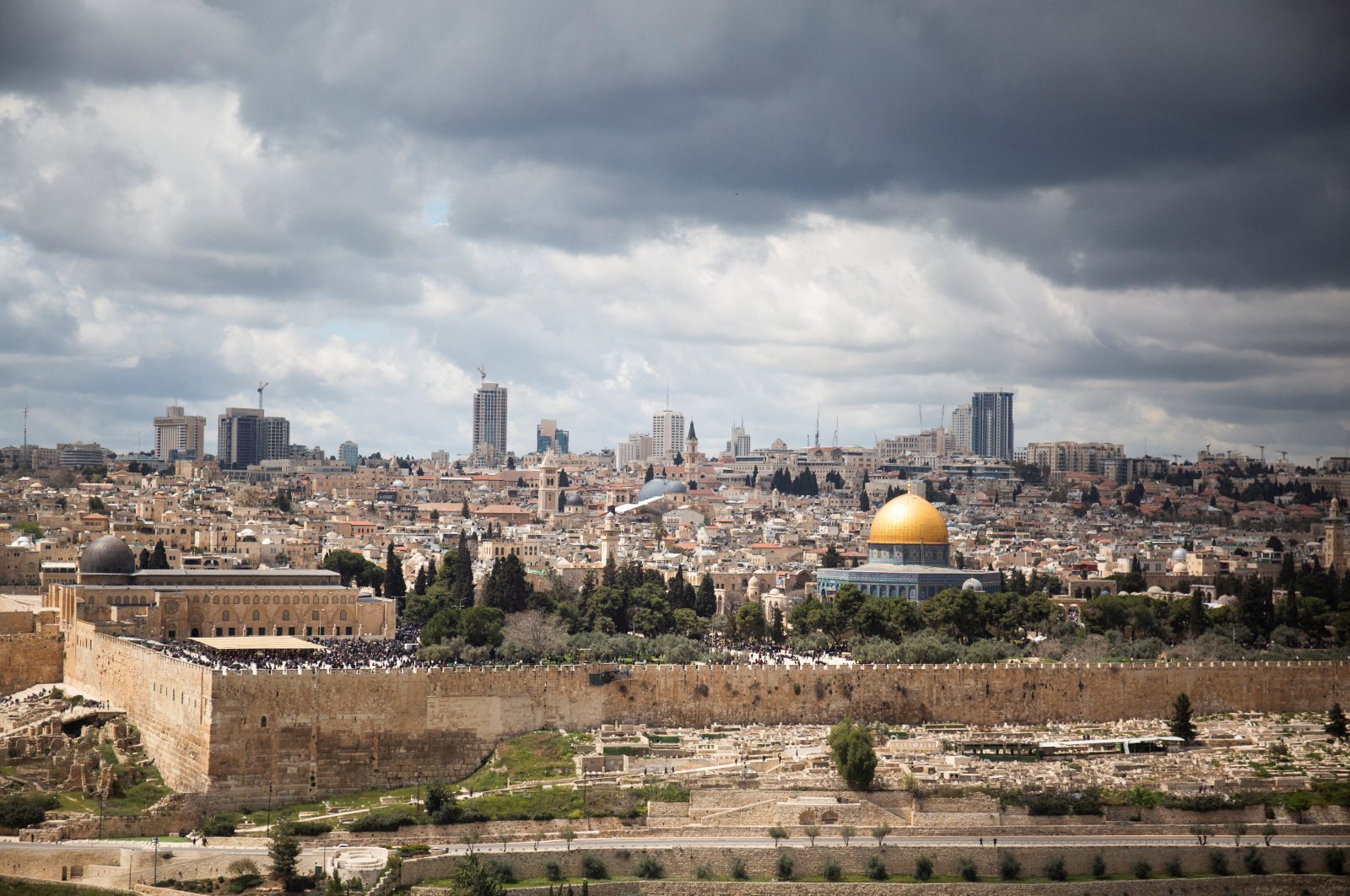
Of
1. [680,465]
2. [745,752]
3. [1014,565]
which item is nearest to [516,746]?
[745,752]

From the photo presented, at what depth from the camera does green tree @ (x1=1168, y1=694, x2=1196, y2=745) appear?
41.9 metres

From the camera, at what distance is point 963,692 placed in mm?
44094

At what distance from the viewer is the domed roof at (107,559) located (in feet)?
166

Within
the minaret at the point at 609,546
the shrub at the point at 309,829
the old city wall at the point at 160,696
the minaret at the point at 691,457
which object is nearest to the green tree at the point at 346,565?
the minaret at the point at 609,546

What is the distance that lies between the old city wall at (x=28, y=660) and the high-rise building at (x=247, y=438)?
130 m

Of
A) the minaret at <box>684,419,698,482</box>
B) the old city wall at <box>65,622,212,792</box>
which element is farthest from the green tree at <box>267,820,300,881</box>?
the minaret at <box>684,419,698,482</box>

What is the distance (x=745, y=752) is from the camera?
39.6 m

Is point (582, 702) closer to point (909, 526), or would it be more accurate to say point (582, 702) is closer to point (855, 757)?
point (855, 757)

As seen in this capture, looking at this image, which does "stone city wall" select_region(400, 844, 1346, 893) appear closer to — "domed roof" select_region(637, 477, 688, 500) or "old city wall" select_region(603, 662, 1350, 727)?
"old city wall" select_region(603, 662, 1350, 727)

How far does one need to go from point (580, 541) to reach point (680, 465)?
269 ft

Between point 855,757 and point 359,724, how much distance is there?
33.4ft

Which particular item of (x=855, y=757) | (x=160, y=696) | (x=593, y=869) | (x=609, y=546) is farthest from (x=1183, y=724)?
(x=609, y=546)

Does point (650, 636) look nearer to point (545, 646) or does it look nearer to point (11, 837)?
point (545, 646)

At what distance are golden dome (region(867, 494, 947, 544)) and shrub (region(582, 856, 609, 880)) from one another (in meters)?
37.1
